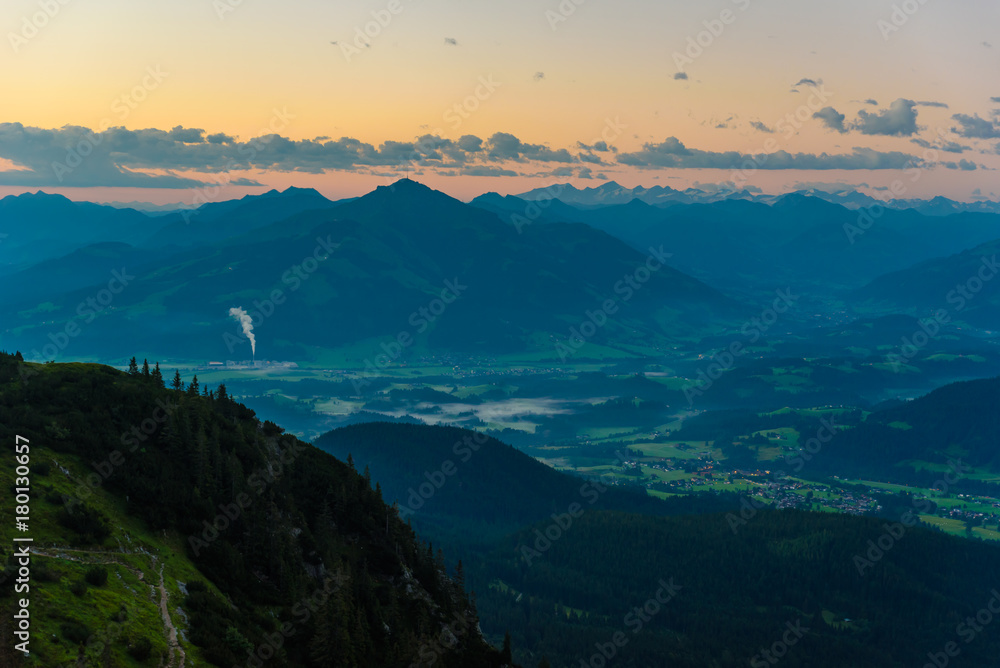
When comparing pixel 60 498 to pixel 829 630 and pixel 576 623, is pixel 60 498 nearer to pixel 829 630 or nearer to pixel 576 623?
pixel 576 623

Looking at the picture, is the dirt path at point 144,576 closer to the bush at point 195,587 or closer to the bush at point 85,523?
the bush at point 85,523

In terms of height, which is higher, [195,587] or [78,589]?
[78,589]

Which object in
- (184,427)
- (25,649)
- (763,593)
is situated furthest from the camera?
(763,593)

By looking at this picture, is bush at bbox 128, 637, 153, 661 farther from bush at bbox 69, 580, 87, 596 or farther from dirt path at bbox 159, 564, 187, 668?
bush at bbox 69, 580, 87, 596

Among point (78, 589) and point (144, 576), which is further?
point (144, 576)

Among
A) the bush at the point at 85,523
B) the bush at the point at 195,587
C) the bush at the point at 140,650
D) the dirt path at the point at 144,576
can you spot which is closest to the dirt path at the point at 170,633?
the dirt path at the point at 144,576

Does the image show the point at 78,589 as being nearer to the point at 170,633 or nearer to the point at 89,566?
the point at 89,566

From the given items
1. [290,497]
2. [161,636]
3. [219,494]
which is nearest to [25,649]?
[161,636]

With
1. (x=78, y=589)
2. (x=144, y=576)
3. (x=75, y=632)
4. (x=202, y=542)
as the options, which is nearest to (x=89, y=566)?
(x=78, y=589)

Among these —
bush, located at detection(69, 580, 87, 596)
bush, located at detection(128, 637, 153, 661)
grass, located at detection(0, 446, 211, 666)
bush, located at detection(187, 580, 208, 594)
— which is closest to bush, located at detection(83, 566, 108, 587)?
grass, located at detection(0, 446, 211, 666)
